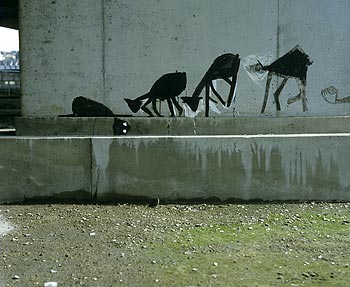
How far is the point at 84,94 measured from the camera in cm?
626

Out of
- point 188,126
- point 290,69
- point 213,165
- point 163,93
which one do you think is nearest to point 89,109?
point 163,93

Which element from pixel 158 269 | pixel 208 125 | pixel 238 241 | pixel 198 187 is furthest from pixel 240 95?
pixel 158 269

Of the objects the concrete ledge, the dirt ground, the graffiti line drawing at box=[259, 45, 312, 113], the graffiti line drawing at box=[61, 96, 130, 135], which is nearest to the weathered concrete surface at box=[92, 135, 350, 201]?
the concrete ledge

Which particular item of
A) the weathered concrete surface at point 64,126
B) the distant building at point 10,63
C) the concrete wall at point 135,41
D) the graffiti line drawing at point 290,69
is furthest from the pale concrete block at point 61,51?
the distant building at point 10,63

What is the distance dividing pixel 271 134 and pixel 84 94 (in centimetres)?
248

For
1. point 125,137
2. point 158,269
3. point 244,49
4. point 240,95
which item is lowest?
point 158,269

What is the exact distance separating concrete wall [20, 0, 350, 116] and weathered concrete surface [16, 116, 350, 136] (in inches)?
5.9

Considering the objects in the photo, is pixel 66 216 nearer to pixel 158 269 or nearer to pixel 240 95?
pixel 158 269

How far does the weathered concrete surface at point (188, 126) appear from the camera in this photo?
20.3 ft

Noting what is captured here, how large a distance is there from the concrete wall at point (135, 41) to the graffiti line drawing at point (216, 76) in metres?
0.08

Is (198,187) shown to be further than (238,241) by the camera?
Yes

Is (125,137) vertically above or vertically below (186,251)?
above

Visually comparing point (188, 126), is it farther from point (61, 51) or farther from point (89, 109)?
point (61, 51)

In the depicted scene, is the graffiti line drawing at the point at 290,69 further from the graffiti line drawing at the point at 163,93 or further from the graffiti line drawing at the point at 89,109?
the graffiti line drawing at the point at 89,109
